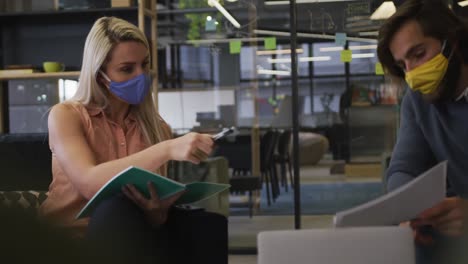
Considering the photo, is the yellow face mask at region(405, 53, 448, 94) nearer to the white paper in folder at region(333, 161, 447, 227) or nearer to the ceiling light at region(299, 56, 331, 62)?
the white paper in folder at region(333, 161, 447, 227)

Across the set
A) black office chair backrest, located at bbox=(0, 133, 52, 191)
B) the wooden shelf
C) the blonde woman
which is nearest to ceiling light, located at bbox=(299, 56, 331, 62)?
the wooden shelf

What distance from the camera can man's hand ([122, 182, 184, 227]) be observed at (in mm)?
1599

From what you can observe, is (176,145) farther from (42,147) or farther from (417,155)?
(42,147)

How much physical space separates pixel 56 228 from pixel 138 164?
1.36m

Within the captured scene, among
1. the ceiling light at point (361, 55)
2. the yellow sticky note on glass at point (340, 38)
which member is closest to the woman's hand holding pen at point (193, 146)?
the yellow sticky note on glass at point (340, 38)

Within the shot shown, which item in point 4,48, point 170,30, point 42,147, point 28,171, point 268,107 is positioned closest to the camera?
point 28,171

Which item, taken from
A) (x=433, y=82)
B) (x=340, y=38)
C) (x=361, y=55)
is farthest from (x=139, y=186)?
(x=361, y=55)

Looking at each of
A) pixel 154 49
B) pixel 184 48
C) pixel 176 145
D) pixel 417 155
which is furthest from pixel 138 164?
pixel 184 48

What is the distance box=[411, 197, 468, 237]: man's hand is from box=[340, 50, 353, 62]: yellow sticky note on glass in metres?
4.31

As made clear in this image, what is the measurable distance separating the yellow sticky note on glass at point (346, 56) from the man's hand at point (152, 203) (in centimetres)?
425

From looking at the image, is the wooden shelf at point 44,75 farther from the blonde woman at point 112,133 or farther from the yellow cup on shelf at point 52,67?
the blonde woman at point 112,133

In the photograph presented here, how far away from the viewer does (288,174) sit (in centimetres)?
598

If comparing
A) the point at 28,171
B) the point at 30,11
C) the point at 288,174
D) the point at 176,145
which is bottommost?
the point at 288,174

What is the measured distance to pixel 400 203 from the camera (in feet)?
3.89
